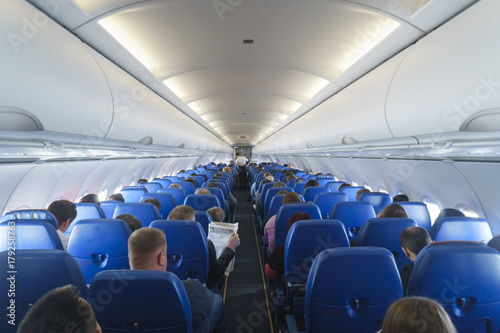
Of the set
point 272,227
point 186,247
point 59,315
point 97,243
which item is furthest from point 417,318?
point 272,227

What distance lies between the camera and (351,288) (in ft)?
7.37

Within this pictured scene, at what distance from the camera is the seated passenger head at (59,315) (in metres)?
1.27

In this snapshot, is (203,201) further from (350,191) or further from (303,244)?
(350,191)

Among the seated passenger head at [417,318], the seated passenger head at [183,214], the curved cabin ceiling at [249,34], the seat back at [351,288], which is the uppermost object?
the curved cabin ceiling at [249,34]

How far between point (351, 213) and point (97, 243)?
3.48 m

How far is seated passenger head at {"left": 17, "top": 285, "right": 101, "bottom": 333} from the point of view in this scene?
1.27 m

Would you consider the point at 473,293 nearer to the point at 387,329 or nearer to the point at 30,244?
the point at 387,329

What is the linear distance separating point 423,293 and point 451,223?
71.3 inches

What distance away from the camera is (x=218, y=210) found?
5094 millimetres

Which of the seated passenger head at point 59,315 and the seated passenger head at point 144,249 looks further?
the seated passenger head at point 144,249

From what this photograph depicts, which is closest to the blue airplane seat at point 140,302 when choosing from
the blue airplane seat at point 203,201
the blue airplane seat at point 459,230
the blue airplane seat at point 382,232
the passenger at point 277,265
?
the passenger at point 277,265

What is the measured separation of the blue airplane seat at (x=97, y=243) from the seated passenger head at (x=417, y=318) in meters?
2.83

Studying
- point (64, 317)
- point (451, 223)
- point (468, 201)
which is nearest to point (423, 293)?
point (451, 223)

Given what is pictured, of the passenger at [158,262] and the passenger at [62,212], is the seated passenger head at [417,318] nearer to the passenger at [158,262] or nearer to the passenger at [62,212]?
the passenger at [158,262]
